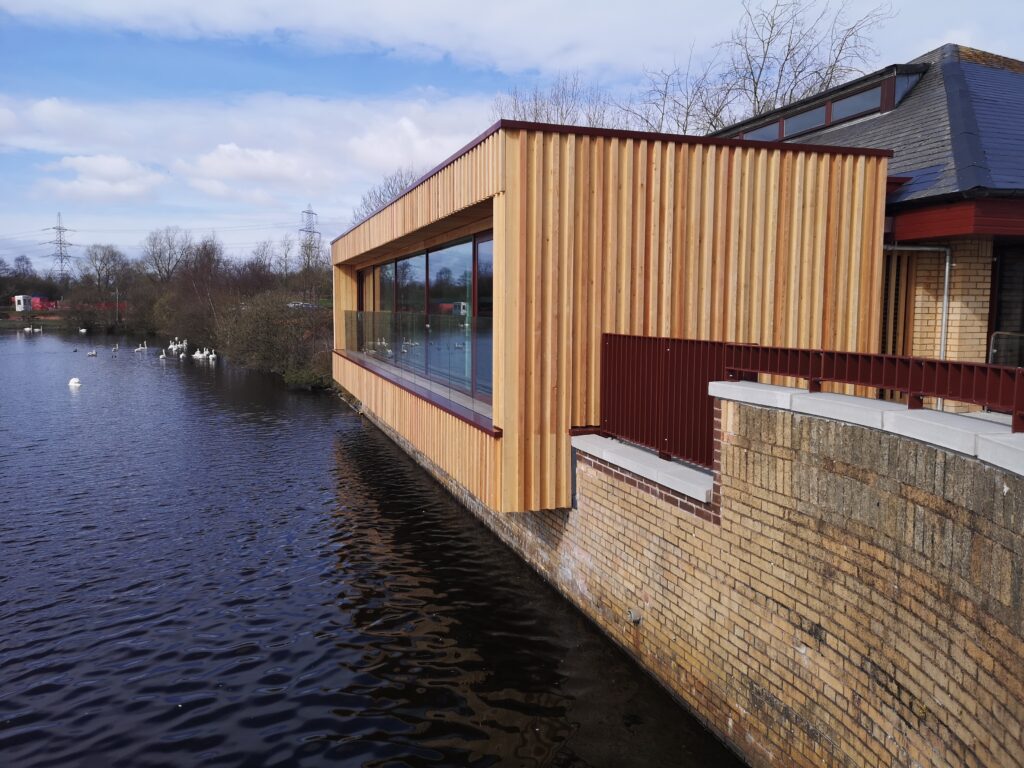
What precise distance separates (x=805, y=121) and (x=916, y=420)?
1164 cm

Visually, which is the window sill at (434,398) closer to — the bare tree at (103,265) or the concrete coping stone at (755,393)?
the concrete coping stone at (755,393)

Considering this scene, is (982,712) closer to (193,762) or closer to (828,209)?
(193,762)

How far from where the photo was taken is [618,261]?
819cm

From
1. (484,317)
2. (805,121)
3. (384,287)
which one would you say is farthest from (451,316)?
(384,287)

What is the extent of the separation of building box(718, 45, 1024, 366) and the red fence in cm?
469

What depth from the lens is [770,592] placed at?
5508 millimetres

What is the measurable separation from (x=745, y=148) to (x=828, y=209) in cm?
130

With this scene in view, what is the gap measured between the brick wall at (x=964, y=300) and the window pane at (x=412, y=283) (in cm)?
829

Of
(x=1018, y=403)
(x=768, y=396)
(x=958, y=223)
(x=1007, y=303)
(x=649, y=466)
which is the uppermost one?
(x=958, y=223)

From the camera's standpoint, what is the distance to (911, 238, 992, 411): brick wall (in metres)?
10.1

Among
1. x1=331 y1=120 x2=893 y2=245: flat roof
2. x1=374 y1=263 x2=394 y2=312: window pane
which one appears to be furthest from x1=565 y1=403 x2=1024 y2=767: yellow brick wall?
x1=374 y1=263 x2=394 y2=312: window pane

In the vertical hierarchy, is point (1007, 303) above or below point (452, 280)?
below

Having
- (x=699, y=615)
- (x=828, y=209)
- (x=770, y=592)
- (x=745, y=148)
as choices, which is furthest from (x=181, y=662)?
(x=828, y=209)

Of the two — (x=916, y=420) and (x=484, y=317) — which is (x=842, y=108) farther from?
(x=916, y=420)
